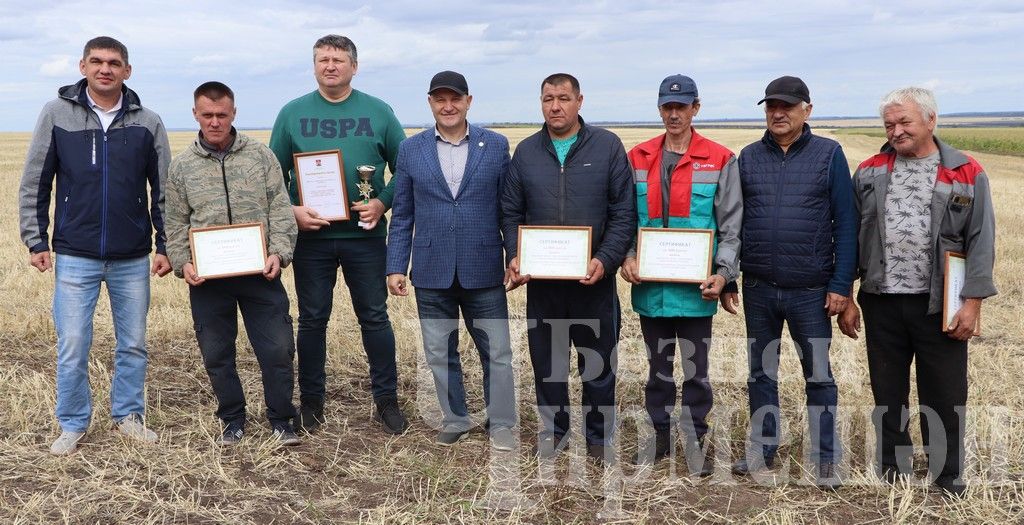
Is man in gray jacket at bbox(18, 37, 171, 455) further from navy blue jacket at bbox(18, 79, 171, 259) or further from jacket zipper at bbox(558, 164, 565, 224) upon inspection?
jacket zipper at bbox(558, 164, 565, 224)

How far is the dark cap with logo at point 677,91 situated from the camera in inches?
189

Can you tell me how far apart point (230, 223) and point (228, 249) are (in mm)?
204

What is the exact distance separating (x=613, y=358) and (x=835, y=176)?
171cm

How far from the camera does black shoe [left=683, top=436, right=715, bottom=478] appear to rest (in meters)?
5.12

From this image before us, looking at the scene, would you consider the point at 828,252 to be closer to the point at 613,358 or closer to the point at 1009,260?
the point at 613,358

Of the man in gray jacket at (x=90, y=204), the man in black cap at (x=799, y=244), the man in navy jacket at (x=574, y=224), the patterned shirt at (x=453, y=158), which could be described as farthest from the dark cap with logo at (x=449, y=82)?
the man in gray jacket at (x=90, y=204)

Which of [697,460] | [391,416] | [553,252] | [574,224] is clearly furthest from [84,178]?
[697,460]

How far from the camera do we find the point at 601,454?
17.6ft

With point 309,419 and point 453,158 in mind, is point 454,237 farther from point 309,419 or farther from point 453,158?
point 309,419

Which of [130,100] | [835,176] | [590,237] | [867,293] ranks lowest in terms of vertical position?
[867,293]

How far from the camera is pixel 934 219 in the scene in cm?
446

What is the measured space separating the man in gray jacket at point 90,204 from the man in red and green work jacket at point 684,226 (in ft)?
9.99

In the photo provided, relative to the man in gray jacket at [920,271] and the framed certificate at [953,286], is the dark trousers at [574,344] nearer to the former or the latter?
the man in gray jacket at [920,271]

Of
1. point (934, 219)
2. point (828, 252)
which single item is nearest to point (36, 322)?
point (828, 252)
